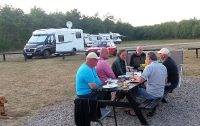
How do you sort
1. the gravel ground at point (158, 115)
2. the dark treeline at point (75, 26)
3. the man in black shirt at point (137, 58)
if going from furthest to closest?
the dark treeline at point (75, 26) < the man in black shirt at point (137, 58) < the gravel ground at point (158, 115)

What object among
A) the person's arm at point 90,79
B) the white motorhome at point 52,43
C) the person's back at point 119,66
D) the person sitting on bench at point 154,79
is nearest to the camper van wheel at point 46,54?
the white motorhome at point 52,43

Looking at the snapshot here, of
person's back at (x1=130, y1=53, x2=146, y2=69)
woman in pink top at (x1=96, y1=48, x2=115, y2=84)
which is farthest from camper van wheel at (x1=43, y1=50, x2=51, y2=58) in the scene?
woman in pink top at (x1=96, y1=48, x2=115, y2=84)

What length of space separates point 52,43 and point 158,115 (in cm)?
2047

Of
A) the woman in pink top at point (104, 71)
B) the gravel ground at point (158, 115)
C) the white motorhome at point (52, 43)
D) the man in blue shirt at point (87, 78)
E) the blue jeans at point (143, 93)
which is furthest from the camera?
the white motorhome at point (52, 43)

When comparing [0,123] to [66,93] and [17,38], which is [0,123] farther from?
[17,38]

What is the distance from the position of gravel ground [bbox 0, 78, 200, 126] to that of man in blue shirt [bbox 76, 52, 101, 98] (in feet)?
2.95

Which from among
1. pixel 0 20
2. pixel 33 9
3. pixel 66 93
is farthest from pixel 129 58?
pixel 33 9

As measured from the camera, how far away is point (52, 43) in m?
27.2

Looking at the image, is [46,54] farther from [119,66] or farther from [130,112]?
[130,112]

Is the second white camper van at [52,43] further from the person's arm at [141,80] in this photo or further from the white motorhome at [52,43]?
the person's arm at [141,80]

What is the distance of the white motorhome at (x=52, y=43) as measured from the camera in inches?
1043

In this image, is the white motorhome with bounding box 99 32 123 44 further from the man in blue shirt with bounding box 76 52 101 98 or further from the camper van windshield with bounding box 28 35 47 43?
the man in blue shirt with bounding box 76 52 101 98

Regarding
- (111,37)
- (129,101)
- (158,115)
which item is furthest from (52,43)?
(111,37)

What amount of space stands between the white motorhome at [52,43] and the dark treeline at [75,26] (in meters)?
13.4
